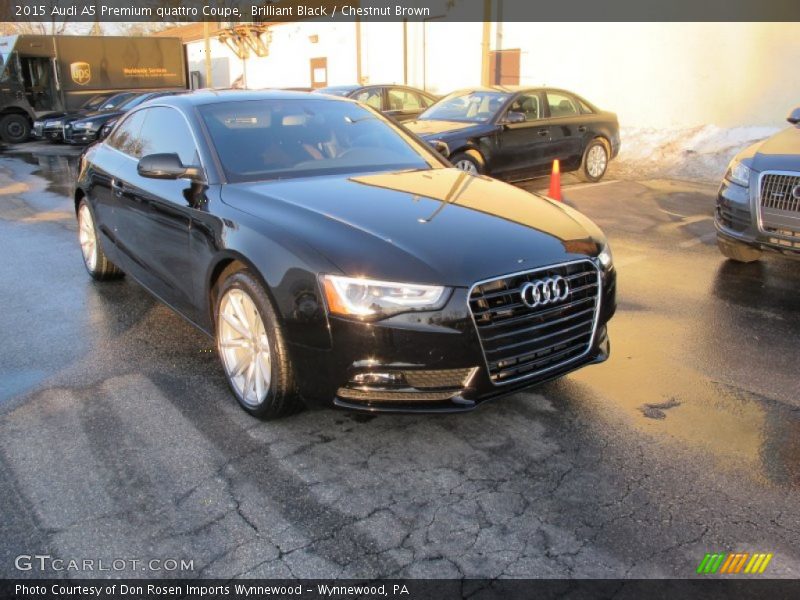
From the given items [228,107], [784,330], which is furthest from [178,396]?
[784,330]

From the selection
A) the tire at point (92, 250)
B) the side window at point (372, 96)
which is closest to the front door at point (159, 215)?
the tire at point (92, 250)

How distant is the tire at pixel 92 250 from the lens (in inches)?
231

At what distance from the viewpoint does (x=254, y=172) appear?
13.2ft

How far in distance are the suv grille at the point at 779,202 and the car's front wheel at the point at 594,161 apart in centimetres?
600

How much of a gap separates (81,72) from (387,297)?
79.9 ft

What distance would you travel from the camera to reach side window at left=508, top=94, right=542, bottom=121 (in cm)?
1061

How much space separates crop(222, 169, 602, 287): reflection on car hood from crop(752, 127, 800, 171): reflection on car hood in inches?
103

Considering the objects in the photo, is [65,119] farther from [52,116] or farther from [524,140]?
[524,140]

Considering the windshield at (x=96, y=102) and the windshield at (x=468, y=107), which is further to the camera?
the windshield at (x=96, y=102)

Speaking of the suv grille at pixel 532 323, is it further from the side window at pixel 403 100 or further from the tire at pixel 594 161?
the side window at pixel 403 100

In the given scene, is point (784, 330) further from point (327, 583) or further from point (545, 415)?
point (327, 583)

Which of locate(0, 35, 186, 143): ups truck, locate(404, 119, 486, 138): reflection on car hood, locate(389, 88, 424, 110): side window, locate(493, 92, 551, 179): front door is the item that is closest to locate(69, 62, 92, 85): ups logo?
locate(0, 35, 186, 143): ups truck

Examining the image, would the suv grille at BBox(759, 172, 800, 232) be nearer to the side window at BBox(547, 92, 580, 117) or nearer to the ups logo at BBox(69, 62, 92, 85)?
the side window at BBox(547, 92, 580, 117)

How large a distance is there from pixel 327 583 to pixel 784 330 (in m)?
3.91
